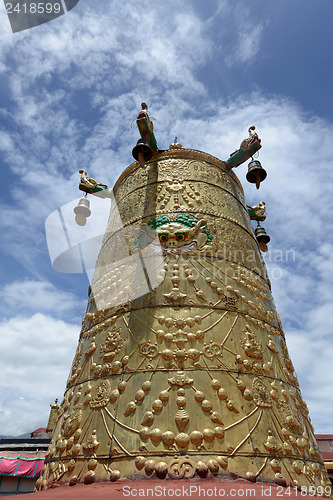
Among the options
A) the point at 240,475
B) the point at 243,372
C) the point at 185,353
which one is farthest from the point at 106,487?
the point at 243,372

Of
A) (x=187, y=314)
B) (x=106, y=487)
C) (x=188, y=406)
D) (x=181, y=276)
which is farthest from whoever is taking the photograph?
(x=181, y=276)

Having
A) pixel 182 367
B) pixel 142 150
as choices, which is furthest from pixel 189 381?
pixel 142 150

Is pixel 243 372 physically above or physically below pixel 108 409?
above

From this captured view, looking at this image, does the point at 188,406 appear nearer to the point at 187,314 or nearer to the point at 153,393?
the point at 153,393

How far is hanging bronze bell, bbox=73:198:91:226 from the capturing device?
24.6 feet

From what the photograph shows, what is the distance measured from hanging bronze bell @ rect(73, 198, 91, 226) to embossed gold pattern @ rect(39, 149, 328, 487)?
246 cm

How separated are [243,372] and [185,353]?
766mm

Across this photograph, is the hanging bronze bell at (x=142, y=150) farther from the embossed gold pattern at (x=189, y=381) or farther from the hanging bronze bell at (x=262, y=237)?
the hanging bronze bell at (x=262, y=237)

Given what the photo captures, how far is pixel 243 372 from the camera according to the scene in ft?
12.5

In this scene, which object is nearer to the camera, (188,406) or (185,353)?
(188,406)

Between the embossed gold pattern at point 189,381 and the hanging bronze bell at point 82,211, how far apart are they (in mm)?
2464

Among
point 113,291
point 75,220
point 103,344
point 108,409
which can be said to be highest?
point 75,220

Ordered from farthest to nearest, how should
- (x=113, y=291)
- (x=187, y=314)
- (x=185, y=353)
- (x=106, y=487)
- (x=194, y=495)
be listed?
(x=113, y=291)
(x=187, y=314)
(x=185, y=353)
(x=106, y=487)
(x=194, y=495)

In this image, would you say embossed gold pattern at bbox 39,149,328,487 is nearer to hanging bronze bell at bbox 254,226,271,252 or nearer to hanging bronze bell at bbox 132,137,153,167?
hanging bronze bell at bbox 132,137,153,167
